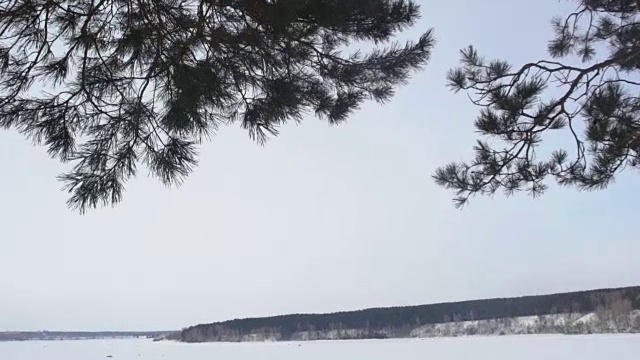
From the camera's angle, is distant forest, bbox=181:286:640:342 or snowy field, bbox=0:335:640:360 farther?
distant forest, bbox=181:286:640:342

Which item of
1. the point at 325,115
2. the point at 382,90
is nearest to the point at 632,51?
the point at 382,90

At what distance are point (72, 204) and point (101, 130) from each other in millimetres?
258

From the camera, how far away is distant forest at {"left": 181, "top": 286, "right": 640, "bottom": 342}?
1206 inches

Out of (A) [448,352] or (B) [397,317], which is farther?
(B) [397,317]

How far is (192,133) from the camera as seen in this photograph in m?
2.22

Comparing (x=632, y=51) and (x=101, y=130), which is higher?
(x=632, y=51)

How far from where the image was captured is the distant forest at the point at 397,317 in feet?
101

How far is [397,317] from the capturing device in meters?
35.2

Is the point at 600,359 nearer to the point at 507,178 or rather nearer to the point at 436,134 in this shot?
the point at 436,134

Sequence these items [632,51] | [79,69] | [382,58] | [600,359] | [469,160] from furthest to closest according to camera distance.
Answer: [600,359] < [469,160] < [632,51] < [382,58] < [79,69]

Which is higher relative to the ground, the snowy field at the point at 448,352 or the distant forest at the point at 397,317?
the distant forest at the point at 397,317

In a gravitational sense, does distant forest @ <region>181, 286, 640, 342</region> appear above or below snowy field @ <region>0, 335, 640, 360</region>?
above

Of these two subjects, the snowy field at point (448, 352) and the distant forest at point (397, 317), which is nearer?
the snowy field at point (448, 352)

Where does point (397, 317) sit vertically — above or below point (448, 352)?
above
